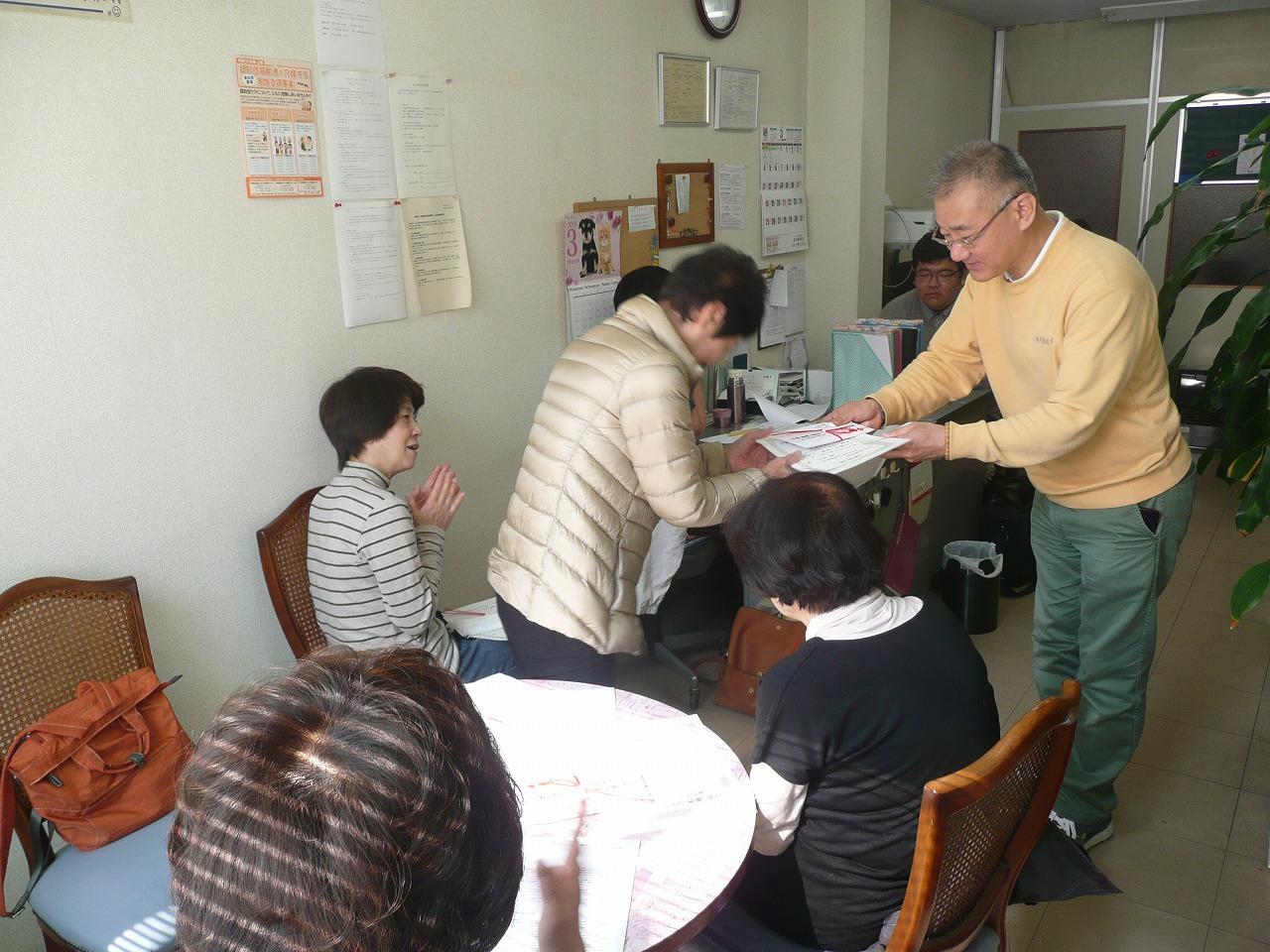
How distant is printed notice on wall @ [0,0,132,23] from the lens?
6.18 feet

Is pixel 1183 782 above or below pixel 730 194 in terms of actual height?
below

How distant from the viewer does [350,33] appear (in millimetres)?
2465

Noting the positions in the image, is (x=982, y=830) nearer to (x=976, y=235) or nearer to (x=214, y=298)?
(x=976, y=235)

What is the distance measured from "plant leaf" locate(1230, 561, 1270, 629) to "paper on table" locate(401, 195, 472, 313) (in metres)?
2.09

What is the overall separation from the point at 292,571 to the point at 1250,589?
2.22m

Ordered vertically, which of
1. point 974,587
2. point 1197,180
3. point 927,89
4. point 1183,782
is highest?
point 927,89

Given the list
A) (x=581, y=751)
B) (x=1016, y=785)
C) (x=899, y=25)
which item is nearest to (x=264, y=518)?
(x=581, y=751)

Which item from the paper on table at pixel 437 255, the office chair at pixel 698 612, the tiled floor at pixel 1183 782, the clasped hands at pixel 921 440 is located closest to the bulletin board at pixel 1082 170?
the tiled floor at pixel 1183 782

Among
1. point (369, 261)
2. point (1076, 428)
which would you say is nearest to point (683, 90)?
point (369, 261)

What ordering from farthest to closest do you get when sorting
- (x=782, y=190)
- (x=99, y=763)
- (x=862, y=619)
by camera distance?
(x=782, y=190), (x=99, y=763), (x=862, y=619)

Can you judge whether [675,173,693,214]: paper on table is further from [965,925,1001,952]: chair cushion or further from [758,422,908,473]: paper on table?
[965,925,1001,952]: chair cushion

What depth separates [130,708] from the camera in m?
1.94

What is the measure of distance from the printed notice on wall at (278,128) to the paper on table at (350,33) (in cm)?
8

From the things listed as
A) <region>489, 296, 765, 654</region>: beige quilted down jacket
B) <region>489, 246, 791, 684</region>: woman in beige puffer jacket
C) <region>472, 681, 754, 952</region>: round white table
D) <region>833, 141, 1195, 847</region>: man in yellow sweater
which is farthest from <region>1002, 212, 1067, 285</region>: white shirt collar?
<region>472, 681, 754, 952</region>: round white table
